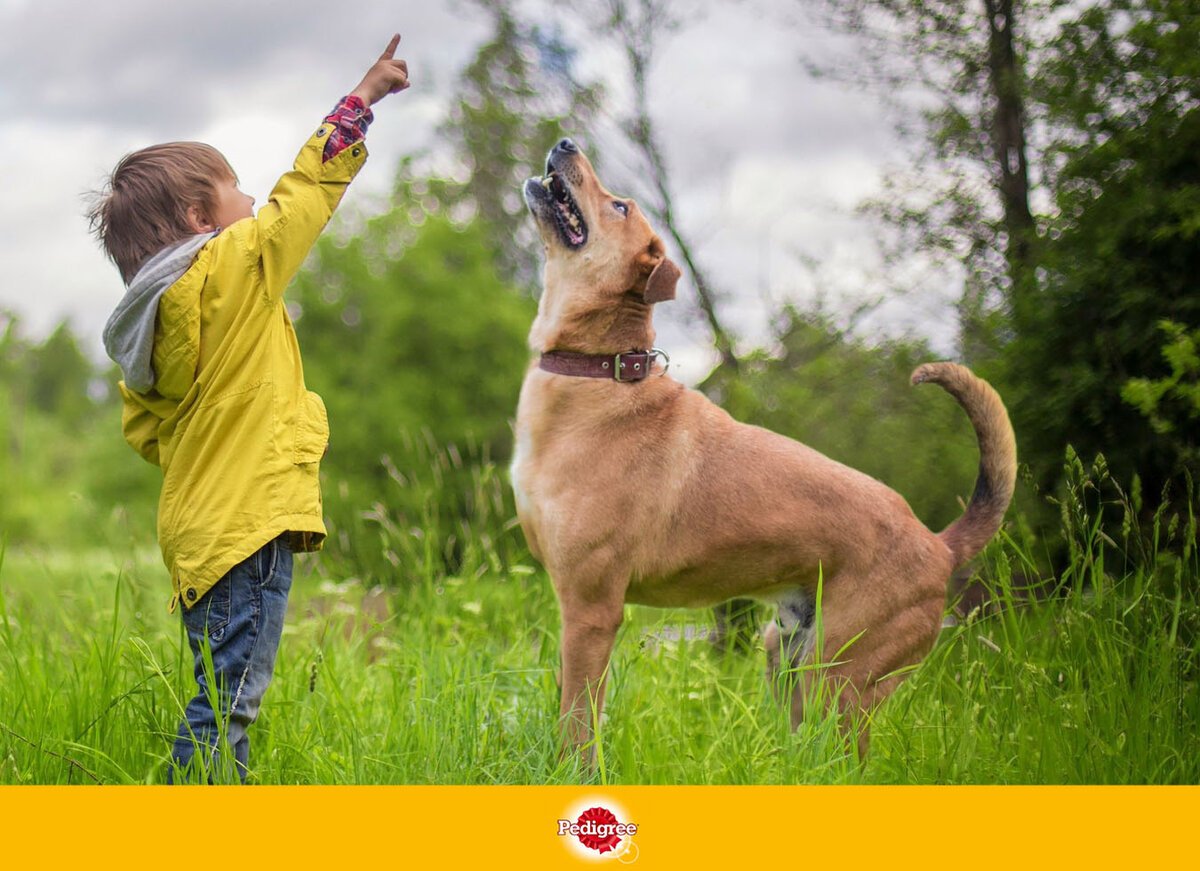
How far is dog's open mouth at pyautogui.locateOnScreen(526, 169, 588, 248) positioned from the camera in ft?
11.7

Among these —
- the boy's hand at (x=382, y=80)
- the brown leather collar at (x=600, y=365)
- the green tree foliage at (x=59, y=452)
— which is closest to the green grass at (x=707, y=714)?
the brown leather collar at (x=600, y=365)

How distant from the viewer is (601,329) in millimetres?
3506

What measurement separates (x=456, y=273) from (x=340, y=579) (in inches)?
168

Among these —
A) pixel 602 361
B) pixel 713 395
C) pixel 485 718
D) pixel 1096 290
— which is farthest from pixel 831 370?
pixel 485 718

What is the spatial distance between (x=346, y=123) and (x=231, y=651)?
4.64ft

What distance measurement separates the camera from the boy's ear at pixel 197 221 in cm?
280

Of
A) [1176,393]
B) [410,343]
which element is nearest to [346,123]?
[1176,393]

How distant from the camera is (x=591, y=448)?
327cm

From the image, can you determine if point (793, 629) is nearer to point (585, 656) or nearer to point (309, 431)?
point (585, 656)

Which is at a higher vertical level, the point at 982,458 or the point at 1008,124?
the point at 1008,124
